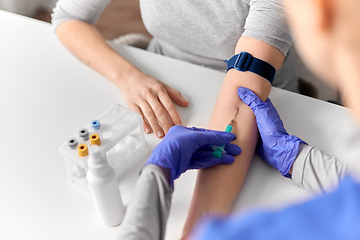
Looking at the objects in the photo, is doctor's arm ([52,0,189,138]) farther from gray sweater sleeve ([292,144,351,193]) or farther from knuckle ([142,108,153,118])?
gray sweater sleeve ([292,144,351,193])

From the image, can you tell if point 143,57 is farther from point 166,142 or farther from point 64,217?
point 64,217

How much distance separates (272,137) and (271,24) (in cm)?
32

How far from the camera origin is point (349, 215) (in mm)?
389

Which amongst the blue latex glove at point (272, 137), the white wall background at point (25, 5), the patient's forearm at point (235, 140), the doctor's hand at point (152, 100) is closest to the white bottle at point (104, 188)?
the patient's forearm at point (235, 140)

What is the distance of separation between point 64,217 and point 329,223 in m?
0.61

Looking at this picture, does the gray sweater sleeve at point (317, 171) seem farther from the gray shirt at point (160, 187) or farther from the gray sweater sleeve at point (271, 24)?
the gray sweater sleeve at point (271, 24)

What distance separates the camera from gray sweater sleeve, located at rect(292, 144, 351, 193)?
825mm

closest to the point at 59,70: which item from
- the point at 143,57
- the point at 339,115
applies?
the point at 143,57

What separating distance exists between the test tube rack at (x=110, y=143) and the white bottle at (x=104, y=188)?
115mm

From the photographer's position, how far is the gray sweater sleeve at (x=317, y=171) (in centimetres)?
82

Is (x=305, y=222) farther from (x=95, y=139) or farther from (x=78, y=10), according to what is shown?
(x=78, y=10)

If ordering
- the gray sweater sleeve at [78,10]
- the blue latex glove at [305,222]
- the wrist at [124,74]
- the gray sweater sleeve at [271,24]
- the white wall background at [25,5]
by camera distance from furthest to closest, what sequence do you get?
the white wall background at [25,5]
the gray sweater sleeve at [78,10]
the wrist at [124,74]
the gray sweater sleeve at [271,24]
the blue latex glove at [305,222]

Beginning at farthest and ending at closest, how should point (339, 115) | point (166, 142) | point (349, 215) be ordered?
point (339, 115) → point (166, 142) → point (349, 215)

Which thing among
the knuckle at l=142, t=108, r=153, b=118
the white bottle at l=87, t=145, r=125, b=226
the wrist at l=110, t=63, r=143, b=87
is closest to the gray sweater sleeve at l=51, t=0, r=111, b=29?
the wrist at l=110, t=63, r=143, b=87
